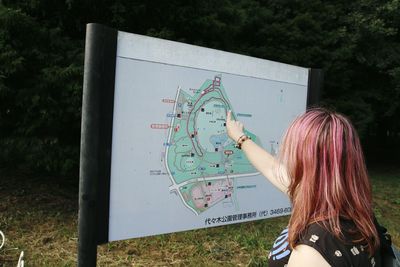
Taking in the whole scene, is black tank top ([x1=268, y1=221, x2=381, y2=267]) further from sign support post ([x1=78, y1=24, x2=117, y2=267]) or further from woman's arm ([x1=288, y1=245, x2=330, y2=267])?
sign support post ([x1=78, y1=24, x2=117, y2=267])

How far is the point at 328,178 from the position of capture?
1.40 metres

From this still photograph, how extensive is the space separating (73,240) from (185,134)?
7.82 feet

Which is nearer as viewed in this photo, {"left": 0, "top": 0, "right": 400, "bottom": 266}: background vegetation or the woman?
the woman

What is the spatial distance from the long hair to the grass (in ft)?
Result: 9.96

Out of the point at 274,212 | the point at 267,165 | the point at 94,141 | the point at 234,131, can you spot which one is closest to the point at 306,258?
the point at 267,165

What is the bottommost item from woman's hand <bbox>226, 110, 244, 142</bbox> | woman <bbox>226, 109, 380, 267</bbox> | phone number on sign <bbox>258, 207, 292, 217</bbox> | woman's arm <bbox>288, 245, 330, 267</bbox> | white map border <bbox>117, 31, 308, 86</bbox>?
phone number on sign <bbox>258, 207, 292, 217</bbox>

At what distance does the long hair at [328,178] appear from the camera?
1364 mm

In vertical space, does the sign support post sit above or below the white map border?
below

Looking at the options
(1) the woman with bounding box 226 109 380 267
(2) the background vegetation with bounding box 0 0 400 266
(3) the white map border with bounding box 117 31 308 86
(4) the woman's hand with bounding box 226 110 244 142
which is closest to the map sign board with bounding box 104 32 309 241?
(3) the white map border with bounding box 117 31 308 86

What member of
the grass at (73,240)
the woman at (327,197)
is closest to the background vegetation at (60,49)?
the grass at (73,240)

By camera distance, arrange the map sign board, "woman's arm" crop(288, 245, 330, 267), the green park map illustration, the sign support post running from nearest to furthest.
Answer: "woman's arm" crop(288, 245, 330, 267), the sign support post, the map sign board, the green park map illustration

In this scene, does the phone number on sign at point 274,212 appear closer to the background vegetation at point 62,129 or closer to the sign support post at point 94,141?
the background vegetation at point 62,129

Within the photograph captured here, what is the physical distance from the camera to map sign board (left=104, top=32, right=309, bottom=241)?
2.70 metres

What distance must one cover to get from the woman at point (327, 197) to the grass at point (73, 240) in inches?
119
